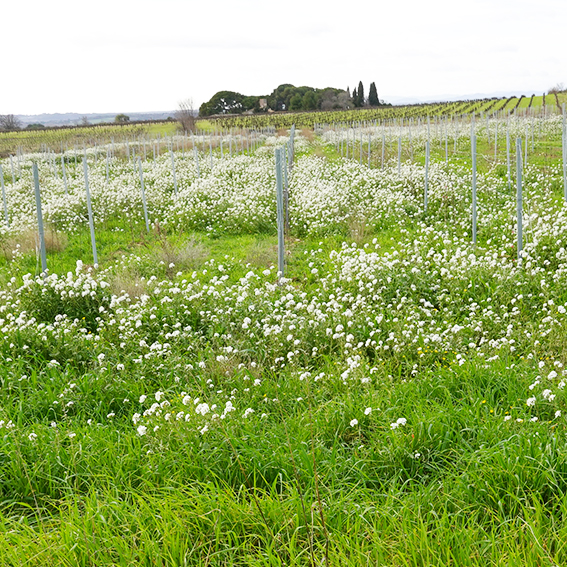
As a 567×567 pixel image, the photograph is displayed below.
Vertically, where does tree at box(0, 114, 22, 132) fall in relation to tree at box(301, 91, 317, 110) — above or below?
below

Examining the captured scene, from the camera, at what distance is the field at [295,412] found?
113 inches

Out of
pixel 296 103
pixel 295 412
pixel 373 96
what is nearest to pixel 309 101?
pixel 296 103

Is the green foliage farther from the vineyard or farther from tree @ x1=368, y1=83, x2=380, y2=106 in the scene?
the vineyard

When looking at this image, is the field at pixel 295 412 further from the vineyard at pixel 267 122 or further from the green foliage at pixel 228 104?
the green foliage at pixel 228 104

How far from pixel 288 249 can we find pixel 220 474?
26.3 feet

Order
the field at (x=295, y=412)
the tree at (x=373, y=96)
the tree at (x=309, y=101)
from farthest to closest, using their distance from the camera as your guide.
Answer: the tree at (x=373, y=96), the tree at (x=309, y=101), the field at (x=295, y=412)

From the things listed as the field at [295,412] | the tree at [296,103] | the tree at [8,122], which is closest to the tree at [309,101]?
the tree at [296,103]

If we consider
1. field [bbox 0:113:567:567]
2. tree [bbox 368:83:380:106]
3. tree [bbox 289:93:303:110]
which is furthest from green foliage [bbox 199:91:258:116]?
field [bbox 0:113:567:567]

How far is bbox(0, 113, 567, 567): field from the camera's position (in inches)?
113

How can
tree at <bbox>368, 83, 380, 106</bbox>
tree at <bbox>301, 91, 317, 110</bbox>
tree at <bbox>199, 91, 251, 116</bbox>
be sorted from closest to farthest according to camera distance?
1. tree at <bbox>301, 91, 317, 110</bbox>
2. tree at <bbox>199, 91, 251, 116</bbox>
3. tree at <bbox>368, 83, 380, 106</bbox>

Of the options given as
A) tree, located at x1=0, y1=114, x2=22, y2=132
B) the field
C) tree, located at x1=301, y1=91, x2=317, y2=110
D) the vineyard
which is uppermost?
tree, located at x1=301, y1=91, x2=317, y2=110

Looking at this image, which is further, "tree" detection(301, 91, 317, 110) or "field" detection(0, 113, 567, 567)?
"tree" detection(301, 91, 317, 110)

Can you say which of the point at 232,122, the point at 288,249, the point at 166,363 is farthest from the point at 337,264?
the point at 232,122

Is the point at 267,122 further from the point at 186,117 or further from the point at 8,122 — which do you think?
the point at 8,122
